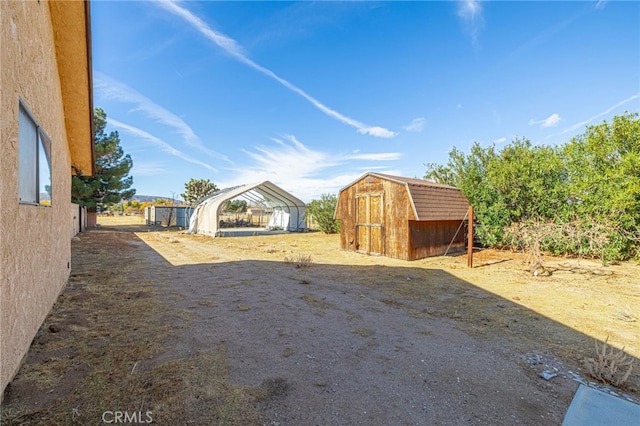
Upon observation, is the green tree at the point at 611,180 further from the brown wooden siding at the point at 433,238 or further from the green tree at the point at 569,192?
the brown wooden siding at the point at 433,238

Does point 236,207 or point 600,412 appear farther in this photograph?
point 236,207

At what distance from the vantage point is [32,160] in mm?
3486

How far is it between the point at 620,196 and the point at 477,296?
704 centimetres

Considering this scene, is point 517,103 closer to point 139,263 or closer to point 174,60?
point 174,60

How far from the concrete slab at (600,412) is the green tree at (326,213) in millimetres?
18217

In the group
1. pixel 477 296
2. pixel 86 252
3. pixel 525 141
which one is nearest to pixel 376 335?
pixel 477 296

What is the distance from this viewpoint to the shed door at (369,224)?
11344mm

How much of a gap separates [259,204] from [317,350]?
24830 millimetres

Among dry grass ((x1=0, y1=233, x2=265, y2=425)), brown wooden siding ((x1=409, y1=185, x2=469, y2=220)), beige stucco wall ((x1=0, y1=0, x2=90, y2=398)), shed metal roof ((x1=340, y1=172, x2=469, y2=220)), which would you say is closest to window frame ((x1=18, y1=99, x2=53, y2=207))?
beige stucco wall ((x1=0, y1=0, x2=90, y2=398))

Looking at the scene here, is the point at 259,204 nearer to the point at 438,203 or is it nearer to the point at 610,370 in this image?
the point at 438,203

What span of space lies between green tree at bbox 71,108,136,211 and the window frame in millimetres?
18948

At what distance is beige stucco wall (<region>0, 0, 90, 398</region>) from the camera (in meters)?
2.39

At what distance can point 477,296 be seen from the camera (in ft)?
19.4

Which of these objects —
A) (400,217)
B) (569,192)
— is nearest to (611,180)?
(569,192)
